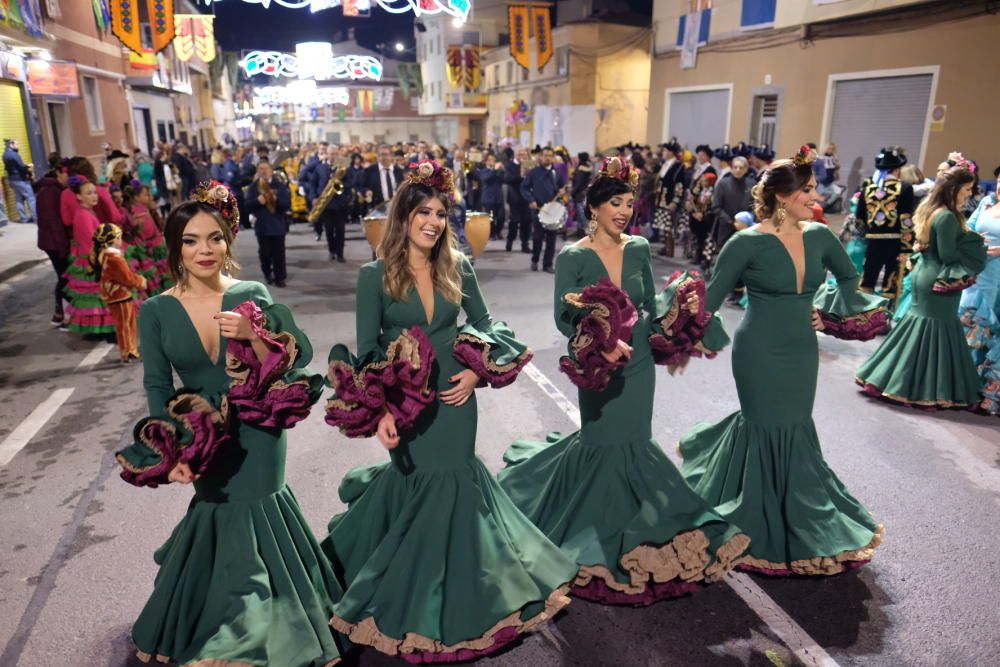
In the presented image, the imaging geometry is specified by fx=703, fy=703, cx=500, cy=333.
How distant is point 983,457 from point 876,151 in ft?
36.1

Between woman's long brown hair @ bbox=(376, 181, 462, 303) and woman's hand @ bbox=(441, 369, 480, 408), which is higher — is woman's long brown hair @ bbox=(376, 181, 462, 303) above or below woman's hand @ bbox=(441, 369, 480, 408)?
above

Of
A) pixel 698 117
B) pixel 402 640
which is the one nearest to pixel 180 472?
pixel 402 640

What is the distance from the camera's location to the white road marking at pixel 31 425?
5.62 metres

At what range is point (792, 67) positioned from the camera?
53.6 feet

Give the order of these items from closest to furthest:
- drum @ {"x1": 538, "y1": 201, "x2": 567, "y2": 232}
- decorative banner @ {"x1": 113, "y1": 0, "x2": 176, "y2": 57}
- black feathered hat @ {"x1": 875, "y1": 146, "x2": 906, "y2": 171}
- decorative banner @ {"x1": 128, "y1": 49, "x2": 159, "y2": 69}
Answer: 1. black feathered hat @ {"x1": 875, "y1": 146, "x2": 906, "y2": 171}
2. drum @ {"x1": 538, "y1": 201, "x2": 567, "y2": 232}
3. decorative banner @ {"x1": 113, "y1": 0, "x2": 176, "y2": 57}
4. decorative banner @ {"x1": 128, "y1": 49, "x2": 159, "y2": 69}

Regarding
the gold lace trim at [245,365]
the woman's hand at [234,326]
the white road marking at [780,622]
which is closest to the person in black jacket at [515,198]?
the white road marking at [780,622]

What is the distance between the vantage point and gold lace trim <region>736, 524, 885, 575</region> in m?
3.77

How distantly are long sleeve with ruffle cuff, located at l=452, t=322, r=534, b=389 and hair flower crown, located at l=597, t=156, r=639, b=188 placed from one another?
43.4 inches

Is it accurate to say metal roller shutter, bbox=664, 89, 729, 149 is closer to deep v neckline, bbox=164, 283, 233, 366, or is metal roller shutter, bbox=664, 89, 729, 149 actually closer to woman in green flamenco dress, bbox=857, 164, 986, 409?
woman in green flamenco dress, bbox=857, 164, 986, 409

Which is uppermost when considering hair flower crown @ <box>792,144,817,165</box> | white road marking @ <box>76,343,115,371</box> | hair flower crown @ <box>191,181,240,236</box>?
hair flower crown @ <box>792,144,817,165</box>

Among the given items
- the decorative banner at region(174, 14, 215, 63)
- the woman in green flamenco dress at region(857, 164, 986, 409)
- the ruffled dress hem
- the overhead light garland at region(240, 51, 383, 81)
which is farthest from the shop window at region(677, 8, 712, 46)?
the overhead light garland at region(240, 51, 383, 81)

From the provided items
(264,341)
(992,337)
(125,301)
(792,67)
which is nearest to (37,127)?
(125,301)

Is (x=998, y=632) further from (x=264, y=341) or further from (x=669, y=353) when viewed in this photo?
(x=264, y=341)

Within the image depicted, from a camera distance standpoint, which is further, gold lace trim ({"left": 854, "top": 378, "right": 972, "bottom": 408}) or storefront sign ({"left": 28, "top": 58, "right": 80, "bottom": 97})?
storefront sign ({"left": 28, "top": 58, "right": 80, "bottom": 97})
